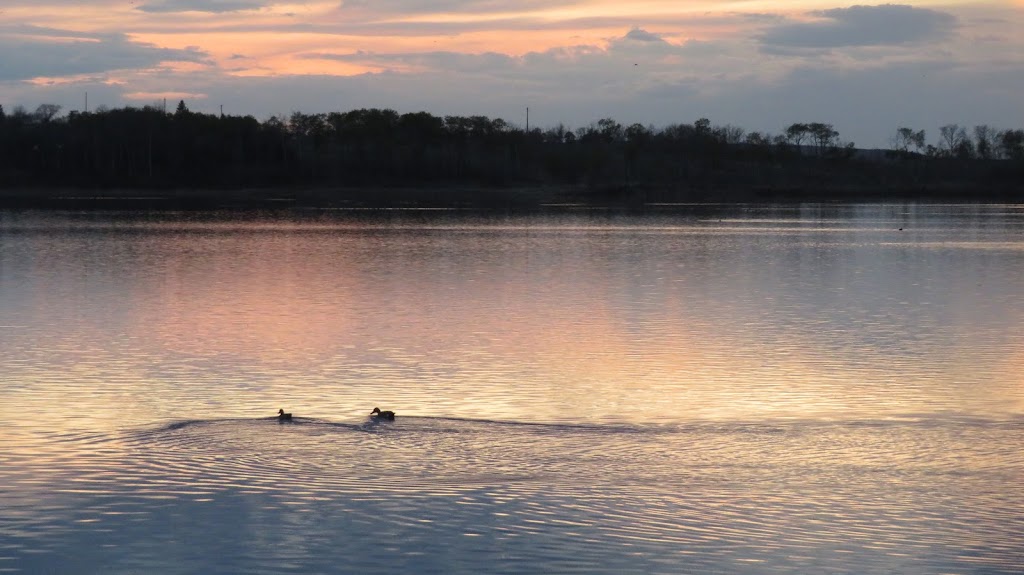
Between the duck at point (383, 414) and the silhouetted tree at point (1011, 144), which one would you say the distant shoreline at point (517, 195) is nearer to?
the silhouetted tree at point (1011, 144)

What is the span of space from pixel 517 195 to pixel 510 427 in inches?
3858

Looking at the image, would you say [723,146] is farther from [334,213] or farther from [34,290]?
[34,290]

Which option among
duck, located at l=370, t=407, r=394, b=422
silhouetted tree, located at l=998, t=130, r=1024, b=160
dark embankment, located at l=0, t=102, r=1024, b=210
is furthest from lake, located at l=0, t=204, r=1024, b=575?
silhouetted tree, located at l=998, t=130, r=1024, b=160

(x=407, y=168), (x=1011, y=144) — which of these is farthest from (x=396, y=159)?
(x=1011, y=144)

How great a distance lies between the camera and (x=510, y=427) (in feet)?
41.9

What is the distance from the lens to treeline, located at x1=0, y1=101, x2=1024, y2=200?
115 metres

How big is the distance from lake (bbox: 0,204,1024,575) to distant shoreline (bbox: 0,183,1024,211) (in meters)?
71.7

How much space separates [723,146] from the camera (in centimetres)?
14162

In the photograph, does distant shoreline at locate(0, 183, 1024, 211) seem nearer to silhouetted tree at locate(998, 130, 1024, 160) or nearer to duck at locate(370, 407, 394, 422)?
silhouetted tree at locate(998, 130, 1024, 160)

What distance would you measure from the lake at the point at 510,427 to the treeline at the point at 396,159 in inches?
3412

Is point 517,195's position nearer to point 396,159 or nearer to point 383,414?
point 396,159

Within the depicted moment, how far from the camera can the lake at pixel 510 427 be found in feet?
30.1

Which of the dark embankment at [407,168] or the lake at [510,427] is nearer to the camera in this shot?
the lake at [510,427]

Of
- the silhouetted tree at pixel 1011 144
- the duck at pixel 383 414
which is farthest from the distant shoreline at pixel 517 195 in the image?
the duck at pixel 383 414
